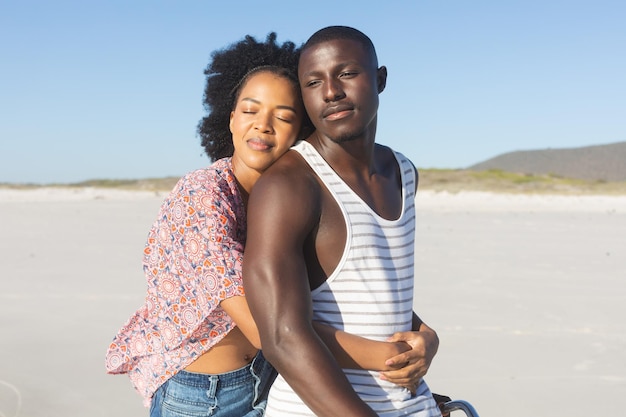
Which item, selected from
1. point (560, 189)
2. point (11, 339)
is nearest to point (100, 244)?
point (11, 339)

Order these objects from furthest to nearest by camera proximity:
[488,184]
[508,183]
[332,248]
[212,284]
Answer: [508,183], [488,184], [212,284], [332,248]

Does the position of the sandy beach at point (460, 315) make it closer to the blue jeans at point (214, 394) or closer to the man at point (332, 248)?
the blue jeans at point (214, 394)

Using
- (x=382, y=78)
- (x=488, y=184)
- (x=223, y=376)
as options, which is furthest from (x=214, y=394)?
(x=488, y=184)

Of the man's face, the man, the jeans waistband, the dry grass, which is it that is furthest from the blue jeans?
the dry grass

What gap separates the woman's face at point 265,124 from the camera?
2000 millimetres

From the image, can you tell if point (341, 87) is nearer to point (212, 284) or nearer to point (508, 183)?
point (212, 284)

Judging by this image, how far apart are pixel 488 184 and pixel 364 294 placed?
87.5ft

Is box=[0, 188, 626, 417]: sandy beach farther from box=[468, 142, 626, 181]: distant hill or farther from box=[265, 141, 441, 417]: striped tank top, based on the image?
Answer: box=[468, 142, 626, 181]: distant hill

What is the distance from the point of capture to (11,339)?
215 inches

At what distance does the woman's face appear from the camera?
6.56 feet

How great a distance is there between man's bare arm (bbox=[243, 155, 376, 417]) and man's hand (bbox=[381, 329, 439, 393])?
0.47 ft

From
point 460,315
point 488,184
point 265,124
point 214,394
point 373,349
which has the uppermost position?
point 265,124

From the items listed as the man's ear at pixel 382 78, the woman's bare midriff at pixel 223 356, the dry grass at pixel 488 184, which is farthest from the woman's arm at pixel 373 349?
the dry grass at pixel 488 184

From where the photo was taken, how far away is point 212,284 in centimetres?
180
